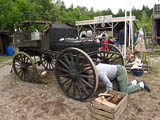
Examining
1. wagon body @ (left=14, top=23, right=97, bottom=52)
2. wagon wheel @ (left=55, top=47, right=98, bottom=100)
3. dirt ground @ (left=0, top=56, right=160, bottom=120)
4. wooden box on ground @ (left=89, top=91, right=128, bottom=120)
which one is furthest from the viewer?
wagon body @ (left=14, top=23, right=97, bottom=52)

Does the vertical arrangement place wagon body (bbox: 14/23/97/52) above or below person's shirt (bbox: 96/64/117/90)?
above

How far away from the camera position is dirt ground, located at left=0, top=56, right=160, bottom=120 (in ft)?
9.93

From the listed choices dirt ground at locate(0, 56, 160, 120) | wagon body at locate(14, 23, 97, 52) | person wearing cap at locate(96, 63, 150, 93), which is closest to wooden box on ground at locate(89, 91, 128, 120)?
dirt ground at locate(0, 56, 160, 120)

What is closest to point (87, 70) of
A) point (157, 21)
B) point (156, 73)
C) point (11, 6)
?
point (156, 73)

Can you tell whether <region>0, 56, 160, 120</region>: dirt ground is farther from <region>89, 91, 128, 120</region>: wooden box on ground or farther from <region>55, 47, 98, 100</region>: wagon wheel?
<region>55, 47, 98, 100</region>: wagon wheel

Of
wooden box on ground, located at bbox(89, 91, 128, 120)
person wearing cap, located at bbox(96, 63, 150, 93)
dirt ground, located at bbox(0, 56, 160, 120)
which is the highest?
person wearing cap, located at bbox(96, 63, 150, 93)

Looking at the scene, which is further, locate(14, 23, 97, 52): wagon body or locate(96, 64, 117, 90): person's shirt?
locate(14, 23, 97, 52): wagon body

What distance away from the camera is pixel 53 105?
139 inches

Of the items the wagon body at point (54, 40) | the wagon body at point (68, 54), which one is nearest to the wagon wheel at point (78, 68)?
the wagon body at point (68, 54)

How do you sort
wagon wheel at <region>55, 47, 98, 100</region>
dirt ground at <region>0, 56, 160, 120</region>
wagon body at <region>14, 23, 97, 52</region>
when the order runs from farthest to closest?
1. wagon body at <region>14, 23, 97, 52</region>
2. wagon wheel at <region>55, 47, 98, 100</region>
3. dirt ground at <region>0, 56, 160, 120</region>

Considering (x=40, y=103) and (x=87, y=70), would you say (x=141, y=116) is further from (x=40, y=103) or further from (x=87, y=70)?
(x=40, y=103)

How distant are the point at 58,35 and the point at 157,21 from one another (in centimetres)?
1587

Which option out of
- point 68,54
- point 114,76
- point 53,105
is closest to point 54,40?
point 68,54

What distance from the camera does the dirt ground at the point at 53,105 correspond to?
303 cm
